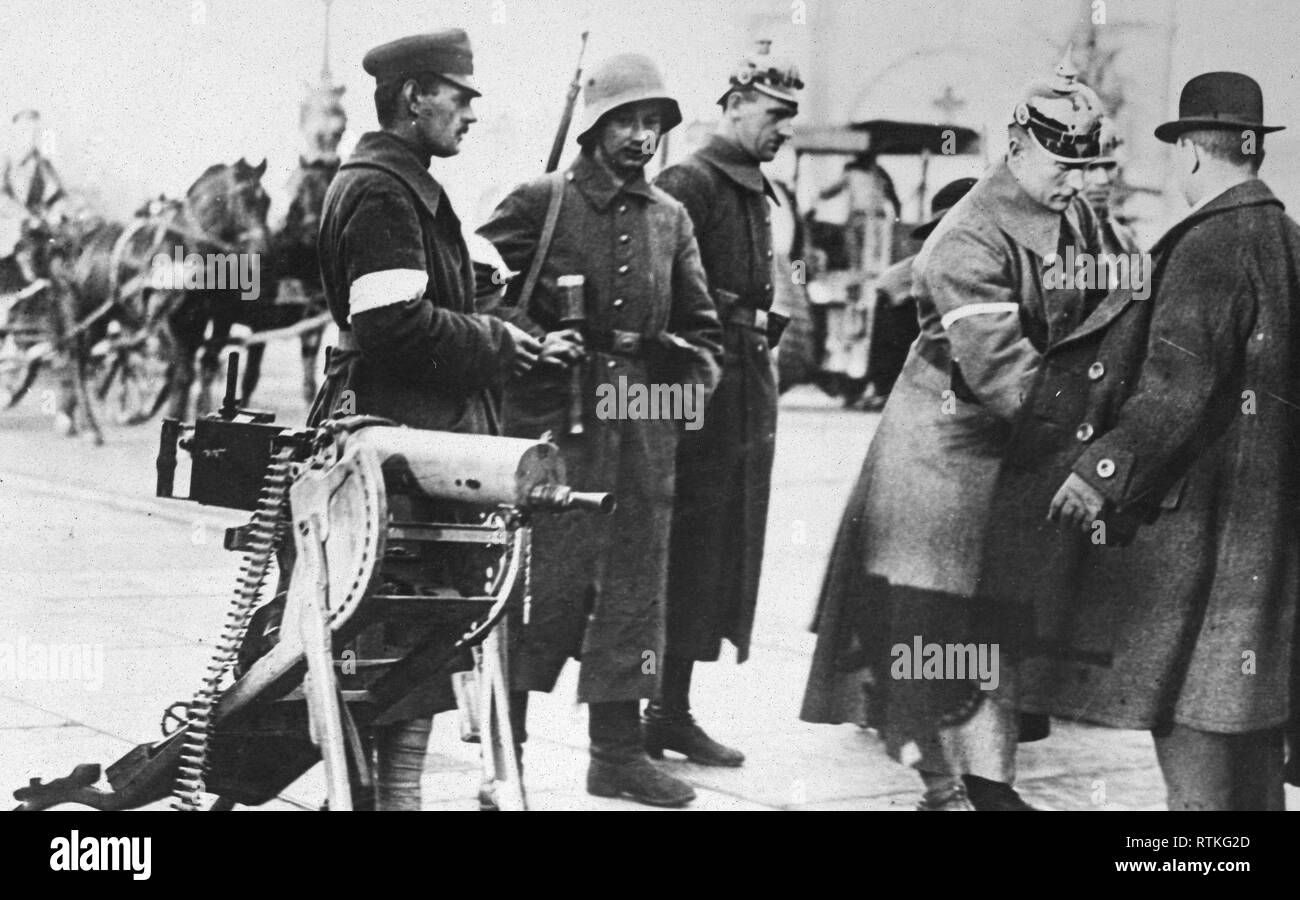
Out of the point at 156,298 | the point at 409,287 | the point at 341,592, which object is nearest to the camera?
the point at 341,592

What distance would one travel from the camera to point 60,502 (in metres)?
6.59

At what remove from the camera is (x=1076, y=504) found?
5598mm

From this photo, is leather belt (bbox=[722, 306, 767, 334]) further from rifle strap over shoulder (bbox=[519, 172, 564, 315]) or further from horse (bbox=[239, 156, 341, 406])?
horse (bbox=[239, 156, 341, 406])

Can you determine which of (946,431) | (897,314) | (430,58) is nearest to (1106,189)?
(897,314)

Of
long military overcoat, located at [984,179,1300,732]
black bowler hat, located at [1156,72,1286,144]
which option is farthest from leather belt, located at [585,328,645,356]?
black bowler hat, located at [1156,72,1286,144]

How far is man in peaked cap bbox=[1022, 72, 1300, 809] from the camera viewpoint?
550 centimetres

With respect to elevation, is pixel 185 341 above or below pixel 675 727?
above

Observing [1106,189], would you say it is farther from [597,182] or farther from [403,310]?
[403,310]

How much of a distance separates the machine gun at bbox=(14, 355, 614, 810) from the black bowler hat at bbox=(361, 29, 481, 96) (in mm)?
937

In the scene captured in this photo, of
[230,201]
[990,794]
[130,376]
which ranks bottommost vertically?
[990,794]

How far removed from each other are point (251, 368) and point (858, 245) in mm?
2069

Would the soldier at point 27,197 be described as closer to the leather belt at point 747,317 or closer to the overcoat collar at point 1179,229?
the leather belt at point 747,317

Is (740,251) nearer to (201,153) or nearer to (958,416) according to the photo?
(958,416)
